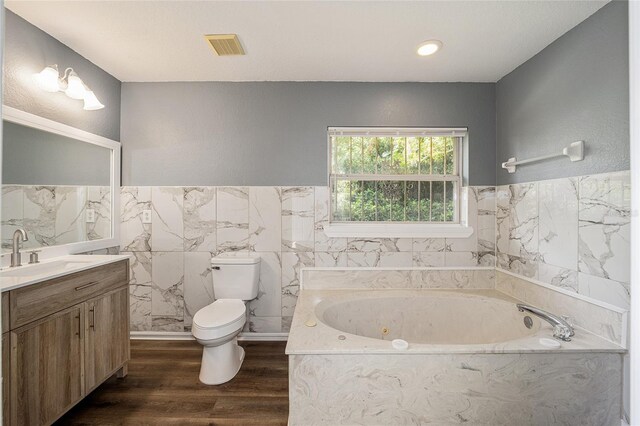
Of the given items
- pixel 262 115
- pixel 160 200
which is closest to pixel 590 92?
pixel 262 115

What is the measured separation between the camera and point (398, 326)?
234cm

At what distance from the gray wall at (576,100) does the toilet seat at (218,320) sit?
2.29 meters

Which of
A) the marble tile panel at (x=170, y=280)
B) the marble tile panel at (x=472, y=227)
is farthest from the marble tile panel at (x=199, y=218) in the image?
the marble tile panel at (x=472, y=227)

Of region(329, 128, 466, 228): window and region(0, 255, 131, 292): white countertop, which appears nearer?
region(0, 255, 131, 292): white countertop

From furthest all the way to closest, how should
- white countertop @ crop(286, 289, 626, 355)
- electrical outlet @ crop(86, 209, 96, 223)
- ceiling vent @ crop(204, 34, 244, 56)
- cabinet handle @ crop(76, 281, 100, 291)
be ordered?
electrical outlet @ crop(86, 209, 96, 223), ceiling vent @ crop(204, 34, 244, 56), cabinet handle @ crop(76, 281, 100, 291), white countertop @ crop(286, 289, 626, 355)

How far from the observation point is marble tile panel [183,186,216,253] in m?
2.64

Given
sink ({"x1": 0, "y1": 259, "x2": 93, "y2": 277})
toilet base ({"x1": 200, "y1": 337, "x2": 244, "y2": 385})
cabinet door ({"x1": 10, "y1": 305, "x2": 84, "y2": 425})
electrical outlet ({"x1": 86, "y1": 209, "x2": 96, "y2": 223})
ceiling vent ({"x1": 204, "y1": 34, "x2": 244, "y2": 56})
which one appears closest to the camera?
cabinet door ({"x1": 10, "y1": 305, "x2": 84, "y2": 425})

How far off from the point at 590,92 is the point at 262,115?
7.24ft

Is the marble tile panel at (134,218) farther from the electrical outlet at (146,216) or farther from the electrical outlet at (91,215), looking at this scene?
the electrical outlet at (91,215)

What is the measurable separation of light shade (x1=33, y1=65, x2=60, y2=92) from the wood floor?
1959 millimetres

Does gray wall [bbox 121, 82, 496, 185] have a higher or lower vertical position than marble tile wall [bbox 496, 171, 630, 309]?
higher

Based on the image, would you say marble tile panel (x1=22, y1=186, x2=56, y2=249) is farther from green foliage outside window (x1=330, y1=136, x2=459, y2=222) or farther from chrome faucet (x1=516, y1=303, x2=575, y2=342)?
chrome faucet (x1=516, y1=303, x2=575, y2=342)

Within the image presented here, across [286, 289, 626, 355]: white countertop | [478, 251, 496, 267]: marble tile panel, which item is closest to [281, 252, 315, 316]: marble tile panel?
[286, 289, 626, 355]: white countertop

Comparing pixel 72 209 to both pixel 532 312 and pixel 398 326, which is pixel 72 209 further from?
pixel 532 312
